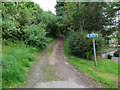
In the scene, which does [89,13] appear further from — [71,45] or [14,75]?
[14,75]

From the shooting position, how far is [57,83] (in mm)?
2855

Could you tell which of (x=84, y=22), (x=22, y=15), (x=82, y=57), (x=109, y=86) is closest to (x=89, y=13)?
(x=84, y=22)

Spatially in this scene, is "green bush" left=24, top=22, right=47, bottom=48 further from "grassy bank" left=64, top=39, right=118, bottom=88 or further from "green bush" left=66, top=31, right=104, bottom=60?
"grassy bank" left=64, top=39, right=118, bottom=88

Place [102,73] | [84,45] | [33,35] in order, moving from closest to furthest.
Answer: [102,73], [84,45], [33,35]

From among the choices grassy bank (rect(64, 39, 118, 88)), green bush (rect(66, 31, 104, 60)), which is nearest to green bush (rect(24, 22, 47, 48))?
green bush (rect(66, 31, 104, 60))

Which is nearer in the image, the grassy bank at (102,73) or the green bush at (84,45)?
the grassy bank at (102,73)

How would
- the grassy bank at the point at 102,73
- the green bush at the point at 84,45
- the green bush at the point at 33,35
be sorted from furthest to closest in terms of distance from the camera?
the green bush at the point at 33,35, the green bush at the point at 84,45, the grassy bank at the point at 102,73

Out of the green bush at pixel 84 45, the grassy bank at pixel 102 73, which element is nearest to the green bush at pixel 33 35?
the green bush at pixel 84 45

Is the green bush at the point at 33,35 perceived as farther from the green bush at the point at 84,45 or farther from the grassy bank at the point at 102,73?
the grassy bank at the point at 102,73

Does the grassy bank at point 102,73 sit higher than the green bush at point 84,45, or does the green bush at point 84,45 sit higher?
the green bush at point 84,45

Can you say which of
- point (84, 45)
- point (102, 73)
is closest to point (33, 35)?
point (84, 45)

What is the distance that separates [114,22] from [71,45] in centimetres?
503

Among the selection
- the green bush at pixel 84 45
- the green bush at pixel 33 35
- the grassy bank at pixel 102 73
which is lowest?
the grassy bank at pixel 102 73

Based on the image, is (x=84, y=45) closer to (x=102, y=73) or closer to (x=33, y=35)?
(x=102, y=73)
